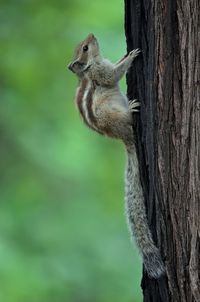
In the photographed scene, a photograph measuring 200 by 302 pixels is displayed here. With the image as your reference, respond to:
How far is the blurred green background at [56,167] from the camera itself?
8062mm

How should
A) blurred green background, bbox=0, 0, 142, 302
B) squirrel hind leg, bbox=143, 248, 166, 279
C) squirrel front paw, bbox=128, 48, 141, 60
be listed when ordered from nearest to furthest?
squirrel hind leg, bbox=143, 248, 166, 279
squirrel front paw, bbox=128, 48, 141, 60
blurred green background, bbox=0, 0, 142, 302

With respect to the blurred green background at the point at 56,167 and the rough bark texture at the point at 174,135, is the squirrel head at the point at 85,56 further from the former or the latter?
the blurred green background at the point at 56,167

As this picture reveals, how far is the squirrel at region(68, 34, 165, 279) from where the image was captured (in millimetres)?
4117

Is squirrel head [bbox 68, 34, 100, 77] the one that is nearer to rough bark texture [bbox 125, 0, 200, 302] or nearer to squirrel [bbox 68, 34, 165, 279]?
squirrel [bbox 68, 34, 165, 279]

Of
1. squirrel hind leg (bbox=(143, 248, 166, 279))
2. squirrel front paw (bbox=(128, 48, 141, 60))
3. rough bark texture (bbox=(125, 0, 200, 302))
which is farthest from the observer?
squirrel front paw (bbox=(128, 48, 141, 60))

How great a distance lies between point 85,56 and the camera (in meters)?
5.55

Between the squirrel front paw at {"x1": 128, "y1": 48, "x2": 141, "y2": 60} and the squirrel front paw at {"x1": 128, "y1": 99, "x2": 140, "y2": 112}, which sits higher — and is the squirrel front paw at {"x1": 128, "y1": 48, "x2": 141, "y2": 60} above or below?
above

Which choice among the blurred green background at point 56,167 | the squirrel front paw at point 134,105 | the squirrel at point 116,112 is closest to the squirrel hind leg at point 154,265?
the squirrel at point 116,112

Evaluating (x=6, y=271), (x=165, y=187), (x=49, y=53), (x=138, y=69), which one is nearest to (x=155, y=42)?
(x=138, y=69)

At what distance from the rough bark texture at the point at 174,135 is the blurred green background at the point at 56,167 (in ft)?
12.1

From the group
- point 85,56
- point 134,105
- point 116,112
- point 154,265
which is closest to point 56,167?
point 85,56

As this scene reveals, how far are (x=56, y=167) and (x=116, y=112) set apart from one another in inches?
167

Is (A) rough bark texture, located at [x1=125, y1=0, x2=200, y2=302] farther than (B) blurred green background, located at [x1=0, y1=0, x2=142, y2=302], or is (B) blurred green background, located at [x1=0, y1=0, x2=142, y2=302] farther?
(B) blurred green background, located at [x1=0, y1=0, x2=142, y2=302]

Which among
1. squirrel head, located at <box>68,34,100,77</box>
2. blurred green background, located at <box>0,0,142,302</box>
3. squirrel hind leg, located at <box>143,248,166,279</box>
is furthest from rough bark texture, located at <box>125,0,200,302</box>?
blurred green background, located at <box>0,0,142,302</box>
